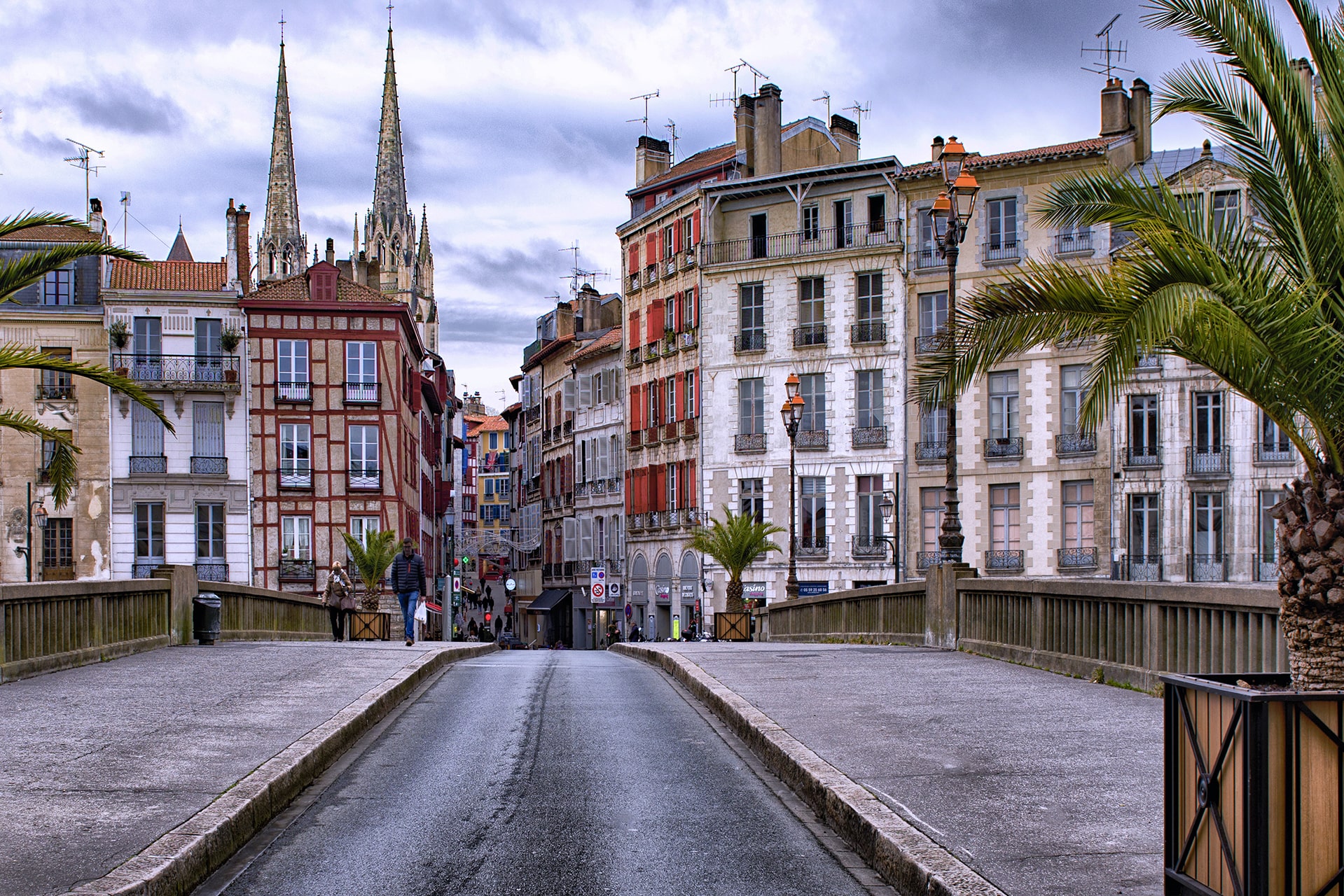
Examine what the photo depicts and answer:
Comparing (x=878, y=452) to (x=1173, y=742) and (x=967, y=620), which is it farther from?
(x=1173, y=742)

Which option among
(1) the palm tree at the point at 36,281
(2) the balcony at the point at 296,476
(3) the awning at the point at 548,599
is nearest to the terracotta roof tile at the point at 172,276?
(2) the balcony at the point at 296,476

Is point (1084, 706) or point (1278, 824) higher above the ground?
point (1278, 824)

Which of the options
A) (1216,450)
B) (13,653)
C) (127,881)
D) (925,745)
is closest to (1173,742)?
(127,881)

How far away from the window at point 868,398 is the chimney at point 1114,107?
11.7m

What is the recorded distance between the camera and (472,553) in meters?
121

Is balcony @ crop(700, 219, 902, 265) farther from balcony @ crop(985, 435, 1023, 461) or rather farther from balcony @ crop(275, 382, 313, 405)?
balcony @ crop(275, 382, 313, 405)

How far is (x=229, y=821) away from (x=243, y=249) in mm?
54490

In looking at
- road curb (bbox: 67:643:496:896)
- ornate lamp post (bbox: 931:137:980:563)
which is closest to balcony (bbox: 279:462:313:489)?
ornate lamp post (bbox: 931:137:980:563)

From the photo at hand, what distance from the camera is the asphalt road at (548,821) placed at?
21.5 ft

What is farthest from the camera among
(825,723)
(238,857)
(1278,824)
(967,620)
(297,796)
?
(967,620)

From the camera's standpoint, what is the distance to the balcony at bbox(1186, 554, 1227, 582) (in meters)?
46.7

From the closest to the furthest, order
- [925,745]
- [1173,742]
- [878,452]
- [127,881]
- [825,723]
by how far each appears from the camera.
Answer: [1173,742]
[127,881]
[925,745]
[825,723]
[878,452]

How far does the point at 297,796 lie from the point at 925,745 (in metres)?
3.89

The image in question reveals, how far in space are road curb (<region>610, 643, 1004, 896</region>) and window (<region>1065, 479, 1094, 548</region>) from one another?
4005cm
